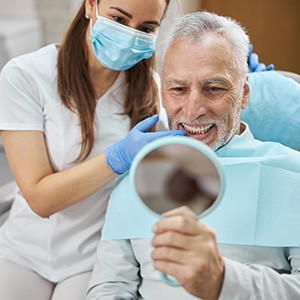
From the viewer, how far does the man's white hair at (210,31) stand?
1.35m

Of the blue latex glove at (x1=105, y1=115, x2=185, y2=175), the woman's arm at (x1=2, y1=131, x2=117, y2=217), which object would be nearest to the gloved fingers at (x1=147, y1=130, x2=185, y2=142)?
the blue latex glove at (x1=105, y1=115, x2=185, y2=175)

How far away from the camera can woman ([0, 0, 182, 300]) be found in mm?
1558

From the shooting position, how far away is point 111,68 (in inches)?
65.4

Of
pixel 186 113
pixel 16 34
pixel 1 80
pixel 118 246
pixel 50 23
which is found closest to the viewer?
pixel 186 113

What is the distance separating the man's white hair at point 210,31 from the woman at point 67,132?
187 mm

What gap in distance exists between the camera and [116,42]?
1.63 m

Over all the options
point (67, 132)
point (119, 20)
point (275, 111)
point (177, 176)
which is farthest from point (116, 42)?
point (177, 176)

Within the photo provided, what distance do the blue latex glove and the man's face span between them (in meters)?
0.05

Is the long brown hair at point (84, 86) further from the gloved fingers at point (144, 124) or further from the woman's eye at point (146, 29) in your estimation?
the gloved fingers at point (144, 124)

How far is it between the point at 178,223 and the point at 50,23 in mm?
3107

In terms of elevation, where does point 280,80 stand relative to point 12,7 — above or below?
above

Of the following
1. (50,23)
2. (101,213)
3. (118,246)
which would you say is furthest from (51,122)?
(50,23)

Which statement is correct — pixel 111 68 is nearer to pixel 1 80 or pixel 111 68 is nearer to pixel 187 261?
pixel 1 80

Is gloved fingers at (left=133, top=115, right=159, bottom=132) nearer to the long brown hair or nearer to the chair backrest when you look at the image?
the long brown hair
